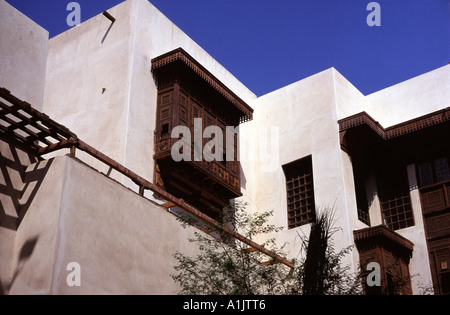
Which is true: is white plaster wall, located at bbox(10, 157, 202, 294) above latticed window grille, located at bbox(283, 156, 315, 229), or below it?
below

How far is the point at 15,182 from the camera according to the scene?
9305 mm

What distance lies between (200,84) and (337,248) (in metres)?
4.80

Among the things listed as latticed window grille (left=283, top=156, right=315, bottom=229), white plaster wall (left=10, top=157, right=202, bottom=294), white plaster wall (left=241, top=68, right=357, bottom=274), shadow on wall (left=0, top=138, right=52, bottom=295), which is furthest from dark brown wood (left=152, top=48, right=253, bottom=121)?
shadow on wall (left=0, top=138, right=52, bottom=295)

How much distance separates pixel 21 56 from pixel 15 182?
2.27 meters

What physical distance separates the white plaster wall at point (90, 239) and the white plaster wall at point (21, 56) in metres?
1.80

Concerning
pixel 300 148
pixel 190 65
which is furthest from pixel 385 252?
pixel 190 65

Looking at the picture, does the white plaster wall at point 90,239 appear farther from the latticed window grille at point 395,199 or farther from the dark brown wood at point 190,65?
the latticed window grille at point 395,199

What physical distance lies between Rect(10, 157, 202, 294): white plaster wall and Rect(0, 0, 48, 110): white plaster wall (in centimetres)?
180

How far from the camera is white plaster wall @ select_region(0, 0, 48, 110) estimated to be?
10125 mm

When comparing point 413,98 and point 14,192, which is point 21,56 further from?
point 413,98

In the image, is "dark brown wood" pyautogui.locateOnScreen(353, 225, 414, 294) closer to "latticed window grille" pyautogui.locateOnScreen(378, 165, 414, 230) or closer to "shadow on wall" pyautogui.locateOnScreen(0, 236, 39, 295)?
"latticed window grille" pyautogui.locateOnScreen(378, 165, 414, 230)

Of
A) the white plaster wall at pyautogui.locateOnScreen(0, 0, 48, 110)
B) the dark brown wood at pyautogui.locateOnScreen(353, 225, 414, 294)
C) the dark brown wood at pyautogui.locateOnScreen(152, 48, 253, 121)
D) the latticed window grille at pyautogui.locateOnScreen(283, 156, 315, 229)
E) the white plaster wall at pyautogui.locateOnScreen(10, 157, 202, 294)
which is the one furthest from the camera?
the latticed window grille at pyautogui.locateOnScreen(283, 156, 315, 229)
